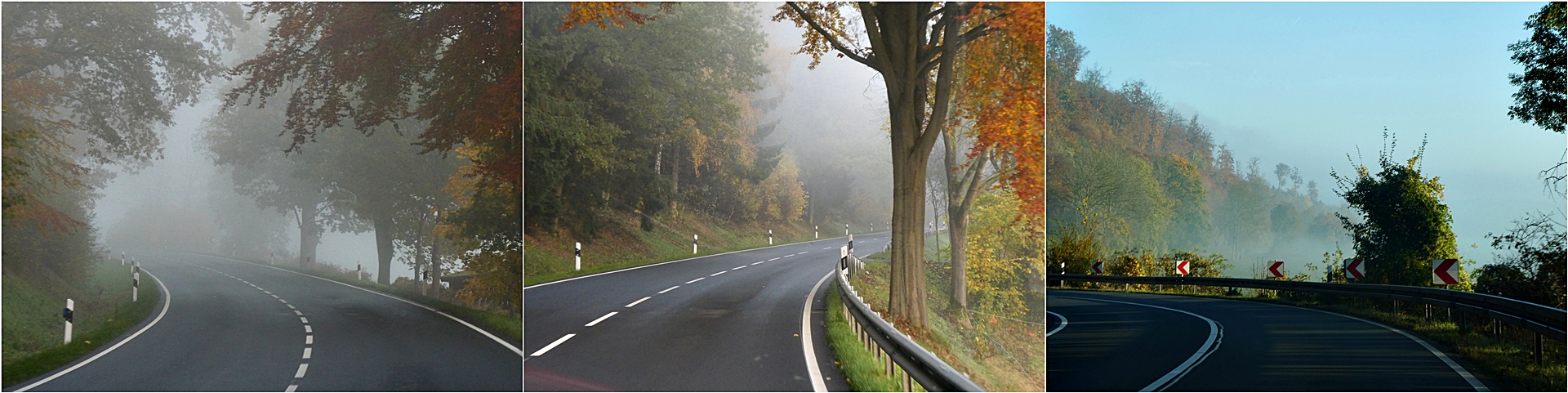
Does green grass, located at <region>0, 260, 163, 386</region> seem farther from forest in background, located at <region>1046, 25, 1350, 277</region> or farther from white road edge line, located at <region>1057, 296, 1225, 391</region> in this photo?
white road edge line, located at <region>1057, 296, 1225, 391</region>

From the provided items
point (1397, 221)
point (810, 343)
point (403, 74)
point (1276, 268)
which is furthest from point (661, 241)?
point (1276, 268)

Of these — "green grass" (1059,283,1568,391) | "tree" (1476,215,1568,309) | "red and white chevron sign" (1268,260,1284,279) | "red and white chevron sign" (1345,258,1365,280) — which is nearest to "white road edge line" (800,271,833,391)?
"green grass" (1059,283,1568,391)

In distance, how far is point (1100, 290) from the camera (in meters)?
20.5

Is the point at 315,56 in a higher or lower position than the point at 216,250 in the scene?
higher

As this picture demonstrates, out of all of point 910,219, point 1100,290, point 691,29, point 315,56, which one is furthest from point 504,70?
point 1100,290

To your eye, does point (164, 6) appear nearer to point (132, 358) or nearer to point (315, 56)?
point (315, 56)

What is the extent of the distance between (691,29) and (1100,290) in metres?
17.2

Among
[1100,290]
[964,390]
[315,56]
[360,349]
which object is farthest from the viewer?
[1100,290]

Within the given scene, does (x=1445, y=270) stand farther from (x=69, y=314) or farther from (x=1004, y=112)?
(x=69, y=314)

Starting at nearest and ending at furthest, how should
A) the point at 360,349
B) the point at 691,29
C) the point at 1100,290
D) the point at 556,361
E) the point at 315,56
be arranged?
1. the point at 556,361
2. the point at 691,29
3. the point at 360,349
4. the point at 315,56
5. the point at 1100,290

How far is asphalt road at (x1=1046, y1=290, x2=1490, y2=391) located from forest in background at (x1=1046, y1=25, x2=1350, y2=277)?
1453 mm

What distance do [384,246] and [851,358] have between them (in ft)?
18.9

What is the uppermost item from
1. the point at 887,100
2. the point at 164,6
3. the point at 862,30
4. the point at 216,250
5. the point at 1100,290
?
the point at 164,6

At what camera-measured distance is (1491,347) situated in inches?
315
